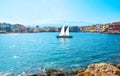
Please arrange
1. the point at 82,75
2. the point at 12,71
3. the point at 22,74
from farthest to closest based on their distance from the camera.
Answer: the point at 12,71 < the point at 22,74 < the point at 82,75

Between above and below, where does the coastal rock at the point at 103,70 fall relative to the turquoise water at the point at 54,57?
above

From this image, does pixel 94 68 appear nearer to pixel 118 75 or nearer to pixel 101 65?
pixel 101 65

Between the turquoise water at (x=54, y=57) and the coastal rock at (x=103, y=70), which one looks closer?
the coastal rock at (x=103, y=70)

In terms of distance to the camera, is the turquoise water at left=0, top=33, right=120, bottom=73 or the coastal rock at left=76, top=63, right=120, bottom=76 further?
the turquoise water at left=0, top=33, right=120, bottom=73

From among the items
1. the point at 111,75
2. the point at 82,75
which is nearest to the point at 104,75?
the point at 111,75

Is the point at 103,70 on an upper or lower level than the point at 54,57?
upper

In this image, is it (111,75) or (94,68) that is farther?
(94,68)

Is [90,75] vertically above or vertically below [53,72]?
above

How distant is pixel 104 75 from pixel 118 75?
173 centimetres

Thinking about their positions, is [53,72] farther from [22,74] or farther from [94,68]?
[94,68]

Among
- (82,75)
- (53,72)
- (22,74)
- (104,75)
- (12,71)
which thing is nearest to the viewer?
(104,75)

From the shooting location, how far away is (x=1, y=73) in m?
37.2

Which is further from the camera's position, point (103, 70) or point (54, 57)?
point (54, 57)

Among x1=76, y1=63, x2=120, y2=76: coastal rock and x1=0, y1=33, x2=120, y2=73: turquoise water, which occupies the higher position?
x1=76, y1=63, x2=120, y2=76: coastal rock
